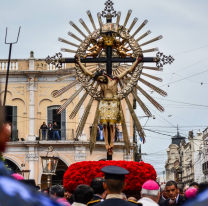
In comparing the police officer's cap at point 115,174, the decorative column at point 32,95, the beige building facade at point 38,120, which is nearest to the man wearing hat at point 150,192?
the police officer's cap at point 115,174

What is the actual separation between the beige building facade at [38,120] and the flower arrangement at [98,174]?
2030cm

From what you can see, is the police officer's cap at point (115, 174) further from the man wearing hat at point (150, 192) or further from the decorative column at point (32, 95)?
the decorative column at point (32, 95)

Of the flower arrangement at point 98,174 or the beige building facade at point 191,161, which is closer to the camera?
the flower arrangement at point 98,174

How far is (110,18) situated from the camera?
9.83 metres

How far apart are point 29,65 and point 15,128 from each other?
3960 mm

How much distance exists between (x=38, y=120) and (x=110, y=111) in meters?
21.3

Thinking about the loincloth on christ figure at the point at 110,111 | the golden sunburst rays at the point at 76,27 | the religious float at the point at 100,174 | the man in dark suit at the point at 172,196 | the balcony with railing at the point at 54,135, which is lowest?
the man in dark suit at the point at 172,196

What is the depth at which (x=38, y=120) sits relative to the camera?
29.8 m

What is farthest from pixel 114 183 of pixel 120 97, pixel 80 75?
pixel 80 75

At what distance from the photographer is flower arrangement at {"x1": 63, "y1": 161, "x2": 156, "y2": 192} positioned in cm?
804

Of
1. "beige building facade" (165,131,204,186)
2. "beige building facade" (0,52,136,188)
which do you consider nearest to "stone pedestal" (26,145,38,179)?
"beige building facade" (0,52,136,188)

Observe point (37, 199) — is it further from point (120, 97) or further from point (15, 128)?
point (15, 128)

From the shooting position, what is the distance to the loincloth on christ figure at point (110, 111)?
8992mm

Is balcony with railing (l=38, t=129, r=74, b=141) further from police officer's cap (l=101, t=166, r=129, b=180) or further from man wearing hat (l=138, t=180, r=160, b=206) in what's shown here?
police officer's cap (l=101, t=166, r=129, b=180)
